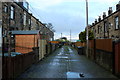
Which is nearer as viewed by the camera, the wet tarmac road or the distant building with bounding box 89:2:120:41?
the wet tarmac road

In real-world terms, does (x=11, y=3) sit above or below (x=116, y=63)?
above

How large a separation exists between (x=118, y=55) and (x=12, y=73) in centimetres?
556

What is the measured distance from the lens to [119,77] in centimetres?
662

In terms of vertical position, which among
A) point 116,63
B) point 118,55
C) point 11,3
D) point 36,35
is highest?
point 11,3

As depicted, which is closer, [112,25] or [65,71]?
[65,71]

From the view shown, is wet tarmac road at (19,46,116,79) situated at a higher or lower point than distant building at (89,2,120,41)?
lower

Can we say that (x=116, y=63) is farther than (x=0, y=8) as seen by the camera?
No

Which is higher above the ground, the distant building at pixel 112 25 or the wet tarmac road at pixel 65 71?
the distant building at pixel 112 25

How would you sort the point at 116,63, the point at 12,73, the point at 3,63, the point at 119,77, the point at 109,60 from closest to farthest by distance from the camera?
the point at 3,63 → the point at 12,73 → the point at 119,77 → the point at 116,63 → the point at 109,60

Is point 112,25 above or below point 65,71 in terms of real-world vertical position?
above

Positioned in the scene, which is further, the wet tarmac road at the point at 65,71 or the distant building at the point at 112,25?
the distant building at the point at 112,25

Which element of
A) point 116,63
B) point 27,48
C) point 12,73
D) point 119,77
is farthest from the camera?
point 27,48

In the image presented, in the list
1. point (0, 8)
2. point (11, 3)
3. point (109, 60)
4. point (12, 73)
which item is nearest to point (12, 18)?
point (11, 3)

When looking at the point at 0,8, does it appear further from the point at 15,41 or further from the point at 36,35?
the point at 36,35
